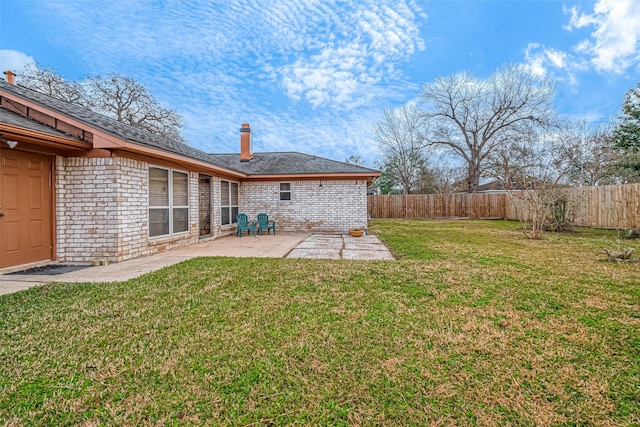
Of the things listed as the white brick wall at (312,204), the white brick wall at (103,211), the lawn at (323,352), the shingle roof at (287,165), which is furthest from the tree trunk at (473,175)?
the white brick wall at (103,211)

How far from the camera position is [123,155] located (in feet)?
18.8

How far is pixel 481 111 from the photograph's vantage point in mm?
22438

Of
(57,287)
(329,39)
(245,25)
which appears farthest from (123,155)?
(329,39)

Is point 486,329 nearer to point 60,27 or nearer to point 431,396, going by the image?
point 431,396

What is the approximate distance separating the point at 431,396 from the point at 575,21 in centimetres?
1638

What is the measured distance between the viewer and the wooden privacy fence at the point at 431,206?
756 inches

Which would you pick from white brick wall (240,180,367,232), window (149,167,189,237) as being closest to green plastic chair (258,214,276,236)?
white brick wall (240,180,367,232)

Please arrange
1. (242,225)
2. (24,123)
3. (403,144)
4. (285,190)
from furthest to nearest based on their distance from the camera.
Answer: (403,144)
(285,190)
(242,225)
(24,123)

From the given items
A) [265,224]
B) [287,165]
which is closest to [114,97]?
[287,165]

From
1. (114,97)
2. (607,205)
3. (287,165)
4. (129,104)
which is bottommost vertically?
(607,205)

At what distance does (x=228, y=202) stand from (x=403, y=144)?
19.1 meters

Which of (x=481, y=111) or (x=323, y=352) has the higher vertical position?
(x=481, y=111)

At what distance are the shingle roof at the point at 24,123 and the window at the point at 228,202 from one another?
16.0 feet

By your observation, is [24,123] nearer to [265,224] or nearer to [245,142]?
[265,224]
